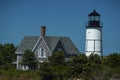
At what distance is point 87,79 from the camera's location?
51438mm

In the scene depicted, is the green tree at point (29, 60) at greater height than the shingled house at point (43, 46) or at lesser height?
lesser

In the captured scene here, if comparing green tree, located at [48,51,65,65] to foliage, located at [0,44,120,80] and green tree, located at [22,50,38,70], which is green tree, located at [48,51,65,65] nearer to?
foliage, located at [0,44,120,80]

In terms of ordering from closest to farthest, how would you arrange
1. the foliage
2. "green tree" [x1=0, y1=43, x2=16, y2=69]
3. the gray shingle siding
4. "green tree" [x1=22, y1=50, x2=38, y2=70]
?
the foliage, "green tree" [x1=22, y1=50, x2=38, y2=70], the gray shingle siding, "green tree" [x1=0, y1=43, x2=16, y2=69]

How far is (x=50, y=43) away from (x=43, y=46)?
1015 millimetres

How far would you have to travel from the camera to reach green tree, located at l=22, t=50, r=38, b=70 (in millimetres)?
66062

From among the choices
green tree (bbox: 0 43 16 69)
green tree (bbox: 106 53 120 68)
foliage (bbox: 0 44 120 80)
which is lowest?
foliage (bbox: 0 44 120 80)

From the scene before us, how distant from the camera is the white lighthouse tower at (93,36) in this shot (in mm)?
69188

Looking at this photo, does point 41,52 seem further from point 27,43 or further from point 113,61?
point 113,61

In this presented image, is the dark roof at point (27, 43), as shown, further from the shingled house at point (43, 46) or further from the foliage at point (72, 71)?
the foliage at point (72, 71)

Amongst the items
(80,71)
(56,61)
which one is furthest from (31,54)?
(80,71)

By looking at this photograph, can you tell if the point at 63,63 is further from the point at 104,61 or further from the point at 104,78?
the point at 104,78

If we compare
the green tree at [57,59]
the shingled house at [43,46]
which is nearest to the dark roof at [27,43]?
the shingled house at [43,46]

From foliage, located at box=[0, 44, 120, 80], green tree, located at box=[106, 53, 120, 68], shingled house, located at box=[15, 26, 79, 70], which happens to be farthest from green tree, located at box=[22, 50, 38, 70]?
green tree, located at box=[106, 53, 120, 68]

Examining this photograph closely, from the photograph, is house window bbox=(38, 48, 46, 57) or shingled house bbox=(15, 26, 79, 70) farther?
house window bbox=(38, 48, 46, 57)
